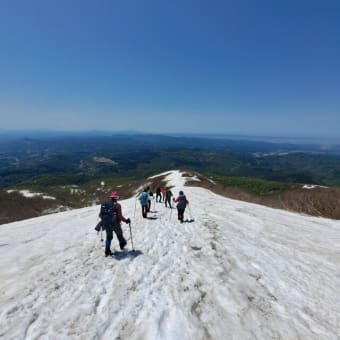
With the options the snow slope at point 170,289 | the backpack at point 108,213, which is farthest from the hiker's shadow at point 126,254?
the backpack at point 108,213

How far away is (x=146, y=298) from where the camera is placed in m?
7.63

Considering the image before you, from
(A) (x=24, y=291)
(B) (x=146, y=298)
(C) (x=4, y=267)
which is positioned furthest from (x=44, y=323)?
(C) (x=4, y=267)

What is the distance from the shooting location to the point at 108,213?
10.7 metres

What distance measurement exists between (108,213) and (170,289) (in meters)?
4.73

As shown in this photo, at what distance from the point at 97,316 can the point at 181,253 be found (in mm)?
6125

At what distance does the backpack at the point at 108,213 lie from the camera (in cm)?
1066

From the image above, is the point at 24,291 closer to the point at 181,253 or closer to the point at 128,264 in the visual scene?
the point at 128,264

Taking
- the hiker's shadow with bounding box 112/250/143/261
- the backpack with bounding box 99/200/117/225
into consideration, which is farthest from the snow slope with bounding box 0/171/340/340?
the backpack with bounding box 99/200/117/225

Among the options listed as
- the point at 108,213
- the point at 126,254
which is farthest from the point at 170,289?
the point at 108,213

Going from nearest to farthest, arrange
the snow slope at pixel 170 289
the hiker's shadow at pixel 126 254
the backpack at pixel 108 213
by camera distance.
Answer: the snow slope at pixel 170 289 → the backpack at pixel 108 213 → the hiker's shadow at pixel 126 254

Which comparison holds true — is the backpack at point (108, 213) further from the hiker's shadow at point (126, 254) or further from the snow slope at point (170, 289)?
the snow slope at point (170, 289)

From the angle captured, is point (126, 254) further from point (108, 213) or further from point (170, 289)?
point (170, 289)

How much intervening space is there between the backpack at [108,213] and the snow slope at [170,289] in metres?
1.94

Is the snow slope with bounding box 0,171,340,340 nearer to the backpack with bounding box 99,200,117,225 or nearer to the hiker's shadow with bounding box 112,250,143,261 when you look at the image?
the hiker's shadow with bounding box 112,250,143,261
